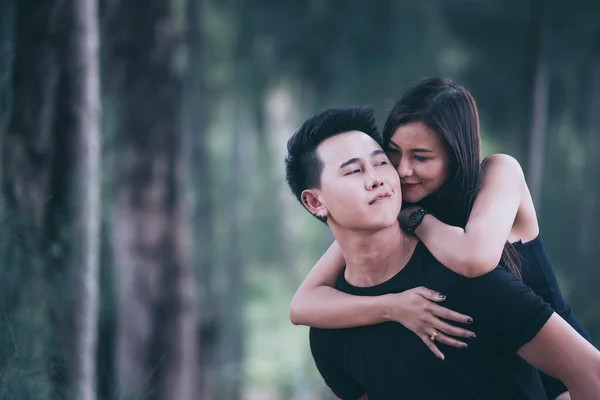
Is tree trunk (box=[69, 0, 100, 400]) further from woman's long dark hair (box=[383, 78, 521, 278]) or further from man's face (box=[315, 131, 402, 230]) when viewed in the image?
woman's long dark hair (box=[383, 78, 521, 278])

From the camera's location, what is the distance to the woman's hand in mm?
2953

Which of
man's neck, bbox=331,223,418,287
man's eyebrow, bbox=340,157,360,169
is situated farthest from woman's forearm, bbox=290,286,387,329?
man's eyebrow, bbox=340,157,360,169

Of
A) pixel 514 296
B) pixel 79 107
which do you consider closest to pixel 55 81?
pixel 79 107

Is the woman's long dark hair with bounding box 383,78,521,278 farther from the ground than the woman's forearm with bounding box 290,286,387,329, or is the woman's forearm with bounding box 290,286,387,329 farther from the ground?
the woman's long dark hair with bounding box 383,78,521,278

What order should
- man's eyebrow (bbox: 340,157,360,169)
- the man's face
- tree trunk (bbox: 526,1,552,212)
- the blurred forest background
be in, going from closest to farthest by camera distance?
1. the man's face
2. man's eyebrow (bbox: 340,157,360,169)
3. the blurred forest background
4. tree trunk (bbox: 526,1,552,212)

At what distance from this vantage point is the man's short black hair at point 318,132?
11.3 feet

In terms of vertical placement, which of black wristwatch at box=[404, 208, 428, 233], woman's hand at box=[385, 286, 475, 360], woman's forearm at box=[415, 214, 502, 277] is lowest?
woman's hand at box=[385, 286, 475, 360]

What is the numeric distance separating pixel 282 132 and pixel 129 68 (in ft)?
→ 63.6

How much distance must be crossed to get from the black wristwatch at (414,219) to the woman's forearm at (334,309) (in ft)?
1.10

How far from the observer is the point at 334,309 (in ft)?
10.9

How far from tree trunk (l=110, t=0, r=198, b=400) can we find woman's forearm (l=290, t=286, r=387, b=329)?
5.76 m

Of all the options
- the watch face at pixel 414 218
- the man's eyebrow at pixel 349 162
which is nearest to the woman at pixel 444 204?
the watch face at pixel 414 218

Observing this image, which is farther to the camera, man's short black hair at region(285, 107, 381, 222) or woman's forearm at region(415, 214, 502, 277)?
man's short black hair at region(285, 107, 381, 222)

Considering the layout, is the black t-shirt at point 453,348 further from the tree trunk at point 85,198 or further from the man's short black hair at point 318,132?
the tree trunk at point 85,198
